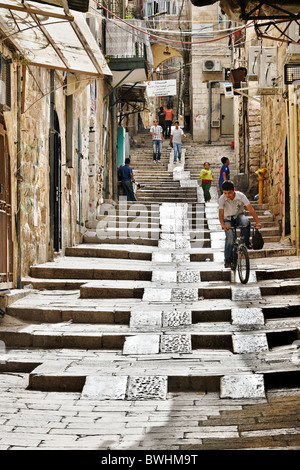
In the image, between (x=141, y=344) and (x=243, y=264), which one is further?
(x=243, y=264)

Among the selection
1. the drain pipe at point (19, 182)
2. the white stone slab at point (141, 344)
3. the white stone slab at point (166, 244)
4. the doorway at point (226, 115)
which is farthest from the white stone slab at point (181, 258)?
the doorway at point (226, 115)

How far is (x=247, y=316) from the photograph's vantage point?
888 centimetres

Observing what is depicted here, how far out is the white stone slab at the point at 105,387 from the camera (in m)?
6.46

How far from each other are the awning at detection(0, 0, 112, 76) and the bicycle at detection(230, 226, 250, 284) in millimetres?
3280

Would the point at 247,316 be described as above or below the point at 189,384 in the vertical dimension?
above

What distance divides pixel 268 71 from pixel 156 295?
306 inches

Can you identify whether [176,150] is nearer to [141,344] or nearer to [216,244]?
[216,244]

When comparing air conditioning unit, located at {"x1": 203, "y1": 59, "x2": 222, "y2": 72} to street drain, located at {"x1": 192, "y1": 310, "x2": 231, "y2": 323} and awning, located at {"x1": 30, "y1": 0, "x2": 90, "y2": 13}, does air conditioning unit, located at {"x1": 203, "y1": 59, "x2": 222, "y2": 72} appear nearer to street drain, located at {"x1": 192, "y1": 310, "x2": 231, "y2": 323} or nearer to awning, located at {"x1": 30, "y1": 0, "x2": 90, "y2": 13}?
street drain, located at {"x1": 192, "y1": 310, "x2": 231, "y2": 323}

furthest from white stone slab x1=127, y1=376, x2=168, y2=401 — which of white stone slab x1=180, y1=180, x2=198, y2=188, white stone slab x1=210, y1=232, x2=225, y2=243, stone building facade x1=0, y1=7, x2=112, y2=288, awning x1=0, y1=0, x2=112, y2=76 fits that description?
white stone slab x1=180, y1=180, x2=198, y2=188

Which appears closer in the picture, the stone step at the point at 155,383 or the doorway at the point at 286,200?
the stone step at the point at 155,383

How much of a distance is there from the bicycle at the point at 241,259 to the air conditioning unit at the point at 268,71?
19.9ft

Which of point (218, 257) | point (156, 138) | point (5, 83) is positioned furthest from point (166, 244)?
point (156, 138)

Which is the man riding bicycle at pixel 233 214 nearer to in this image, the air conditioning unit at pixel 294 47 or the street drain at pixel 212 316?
the street drain at pixel 212 316

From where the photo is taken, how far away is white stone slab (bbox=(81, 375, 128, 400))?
646 cm
